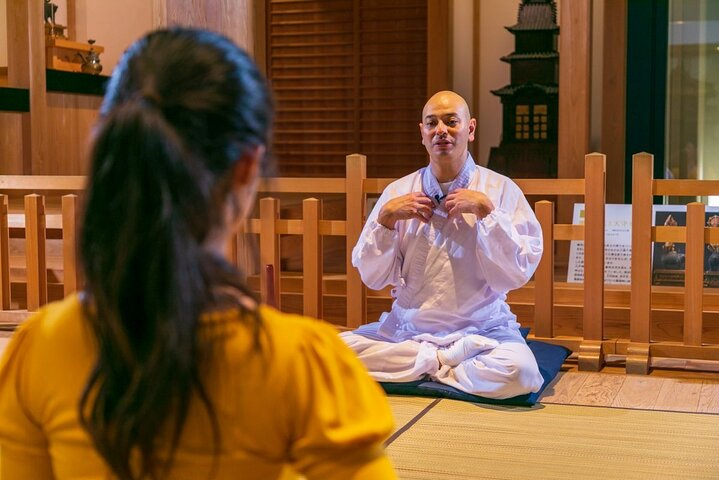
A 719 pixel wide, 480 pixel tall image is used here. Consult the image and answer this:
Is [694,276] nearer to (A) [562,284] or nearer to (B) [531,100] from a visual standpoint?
(A) [562,284]

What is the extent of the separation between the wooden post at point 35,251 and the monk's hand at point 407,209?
2198mm

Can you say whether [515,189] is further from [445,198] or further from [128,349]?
[128,349]

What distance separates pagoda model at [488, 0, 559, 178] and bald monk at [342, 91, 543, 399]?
277 cm

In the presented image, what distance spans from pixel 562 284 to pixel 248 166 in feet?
13.8

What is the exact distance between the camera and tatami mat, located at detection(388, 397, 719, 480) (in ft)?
→ 9.59

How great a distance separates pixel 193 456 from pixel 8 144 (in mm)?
7338

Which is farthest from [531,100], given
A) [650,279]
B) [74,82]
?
[74,82]

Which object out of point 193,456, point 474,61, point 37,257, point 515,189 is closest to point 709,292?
point 515,189

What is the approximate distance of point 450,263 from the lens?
13.0ft

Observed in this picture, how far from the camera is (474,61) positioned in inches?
277

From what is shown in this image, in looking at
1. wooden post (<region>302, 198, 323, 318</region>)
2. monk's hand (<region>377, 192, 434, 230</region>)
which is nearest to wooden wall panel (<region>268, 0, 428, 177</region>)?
wooden post (<region>302, 198, 323, 318</region>)

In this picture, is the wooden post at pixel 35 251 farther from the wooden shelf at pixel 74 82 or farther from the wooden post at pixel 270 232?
the wooden shelf at pixel 74 82

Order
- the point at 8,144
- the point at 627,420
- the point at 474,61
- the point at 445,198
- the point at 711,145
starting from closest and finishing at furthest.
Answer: the point at 627,420 < the point at 445,198 < the point at 711,145 < the point at 474,61 < the point at 8,144

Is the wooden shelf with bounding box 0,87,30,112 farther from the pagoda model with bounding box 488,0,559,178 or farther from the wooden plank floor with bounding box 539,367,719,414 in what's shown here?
the wooden plank floor with bounding box 539,367,719,414
